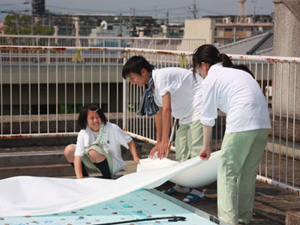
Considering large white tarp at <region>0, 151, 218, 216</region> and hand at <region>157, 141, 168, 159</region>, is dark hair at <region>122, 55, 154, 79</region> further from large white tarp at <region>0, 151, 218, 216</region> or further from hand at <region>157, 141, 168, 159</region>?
large white tarp at <region>0, 151, 218, 216</region>

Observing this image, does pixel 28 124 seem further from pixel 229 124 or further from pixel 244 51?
pixel 244 51

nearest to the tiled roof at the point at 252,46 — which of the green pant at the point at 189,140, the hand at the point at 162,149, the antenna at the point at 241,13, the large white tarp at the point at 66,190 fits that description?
the green pant at the point at 189,140

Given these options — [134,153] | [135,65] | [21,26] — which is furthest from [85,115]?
[21,26]

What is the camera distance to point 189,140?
5.51 m

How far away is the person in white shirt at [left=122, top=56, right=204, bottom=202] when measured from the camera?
5328mm

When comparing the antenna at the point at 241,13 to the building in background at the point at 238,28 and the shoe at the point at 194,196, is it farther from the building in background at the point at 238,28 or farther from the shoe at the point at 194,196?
the shoe at the point at 194,196

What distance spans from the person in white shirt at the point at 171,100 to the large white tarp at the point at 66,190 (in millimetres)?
303

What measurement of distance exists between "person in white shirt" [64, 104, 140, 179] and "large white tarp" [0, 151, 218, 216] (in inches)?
15.2

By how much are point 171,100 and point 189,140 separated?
401 mm

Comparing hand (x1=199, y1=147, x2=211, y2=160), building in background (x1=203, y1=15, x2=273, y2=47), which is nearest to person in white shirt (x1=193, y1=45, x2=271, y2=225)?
hand (x1=199, y1=147, x2=211, y2=160)

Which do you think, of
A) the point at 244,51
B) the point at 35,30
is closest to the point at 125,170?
the point at 244,51

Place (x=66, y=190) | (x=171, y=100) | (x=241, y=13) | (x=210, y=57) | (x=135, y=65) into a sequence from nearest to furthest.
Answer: (x=210, y=57) < (x=66, y=190) < (x=135, y=65) < (x=171, y=100) < (x=241, y=13)

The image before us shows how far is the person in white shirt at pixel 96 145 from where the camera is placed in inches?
232

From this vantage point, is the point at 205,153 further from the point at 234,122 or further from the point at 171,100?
the point at 171,100
